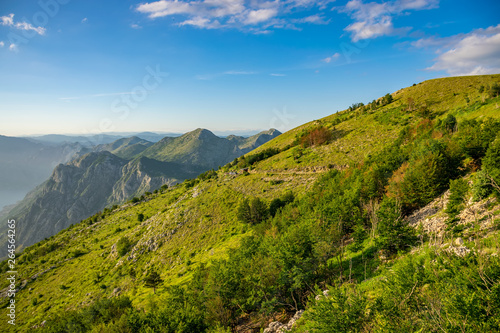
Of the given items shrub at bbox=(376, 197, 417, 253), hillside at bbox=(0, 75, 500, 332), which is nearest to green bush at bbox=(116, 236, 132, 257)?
hillside at bbox=(0, 75, 500, 332)

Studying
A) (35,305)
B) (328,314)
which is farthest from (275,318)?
(35,305)

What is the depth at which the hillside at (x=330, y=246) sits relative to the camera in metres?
12.6

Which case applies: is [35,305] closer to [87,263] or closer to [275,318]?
[87,263]

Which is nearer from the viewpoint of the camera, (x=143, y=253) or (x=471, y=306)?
(x=471, y=306)

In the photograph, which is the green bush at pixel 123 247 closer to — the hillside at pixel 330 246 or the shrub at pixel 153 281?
the hillside at pixel 330 246

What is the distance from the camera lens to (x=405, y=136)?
52188 mm

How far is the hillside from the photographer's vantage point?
41.2ft

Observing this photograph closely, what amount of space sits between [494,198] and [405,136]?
38.9 metres

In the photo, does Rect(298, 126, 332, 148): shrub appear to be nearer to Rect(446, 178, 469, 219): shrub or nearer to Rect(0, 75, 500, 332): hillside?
Rect(0, 75, 500, 332): hillside

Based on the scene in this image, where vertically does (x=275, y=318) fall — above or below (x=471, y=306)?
below

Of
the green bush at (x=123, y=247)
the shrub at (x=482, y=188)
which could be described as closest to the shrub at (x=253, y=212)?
the shrub at (x=482, y=188)

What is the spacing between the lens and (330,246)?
2358 cm

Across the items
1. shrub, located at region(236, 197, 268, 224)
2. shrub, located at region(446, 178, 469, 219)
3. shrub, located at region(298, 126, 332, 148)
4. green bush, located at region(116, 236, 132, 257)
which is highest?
shrub, located at region(298, 126, 332, 148)

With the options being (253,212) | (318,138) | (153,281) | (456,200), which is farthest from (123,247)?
(456,200)
